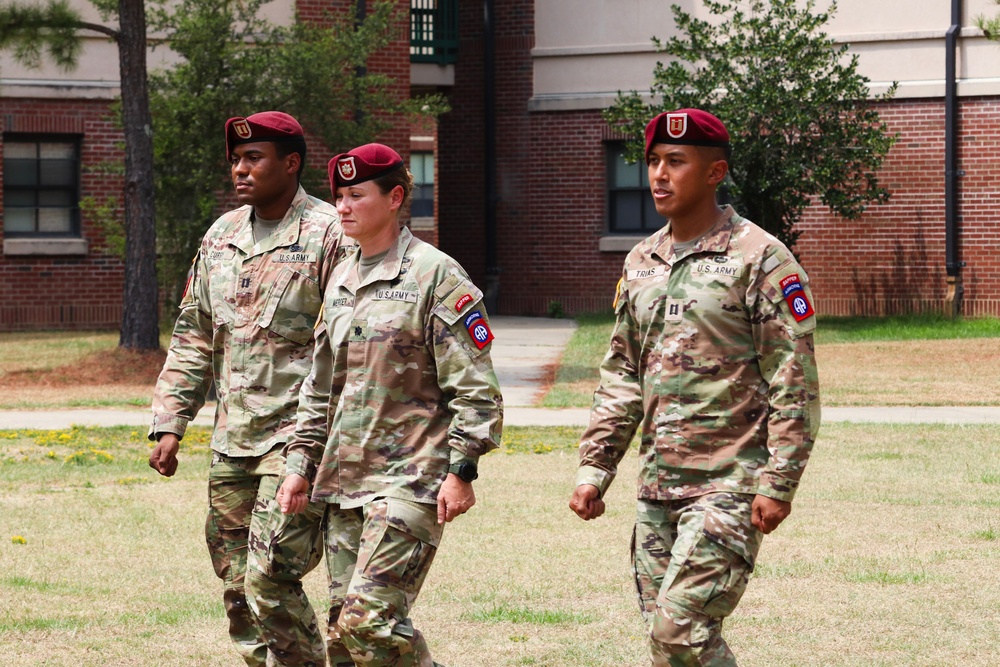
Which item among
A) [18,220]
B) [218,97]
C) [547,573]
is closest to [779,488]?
[547,573]

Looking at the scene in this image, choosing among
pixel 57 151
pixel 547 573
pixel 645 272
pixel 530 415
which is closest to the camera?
pixel 645 272

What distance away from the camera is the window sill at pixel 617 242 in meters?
27.1

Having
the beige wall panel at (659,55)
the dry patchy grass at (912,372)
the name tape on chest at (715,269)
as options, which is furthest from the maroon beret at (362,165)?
the beige wall panel at (659,55)

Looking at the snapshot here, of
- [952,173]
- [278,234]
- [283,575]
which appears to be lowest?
[283,575]

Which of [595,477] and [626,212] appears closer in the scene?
[595,477]

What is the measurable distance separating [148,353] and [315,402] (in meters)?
14.0

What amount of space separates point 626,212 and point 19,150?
11.1 m

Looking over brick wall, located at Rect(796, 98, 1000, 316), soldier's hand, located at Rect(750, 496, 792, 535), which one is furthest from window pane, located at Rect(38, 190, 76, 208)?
soldier's hand, located at Rect(750, 496, 792, 535)

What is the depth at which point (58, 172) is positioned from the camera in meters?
24.4

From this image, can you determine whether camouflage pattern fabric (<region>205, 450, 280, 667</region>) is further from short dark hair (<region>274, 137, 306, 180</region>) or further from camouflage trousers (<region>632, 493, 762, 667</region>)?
camouflage trousers (<region>632, 493, 762, 667</region>)

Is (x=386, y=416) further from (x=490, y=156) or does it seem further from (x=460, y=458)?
(x=490, y=156)

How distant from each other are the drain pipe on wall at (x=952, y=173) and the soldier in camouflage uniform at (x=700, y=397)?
21137mm

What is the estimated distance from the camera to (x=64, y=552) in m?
8.54

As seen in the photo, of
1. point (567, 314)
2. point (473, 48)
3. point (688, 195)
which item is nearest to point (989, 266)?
point (567, 314)
